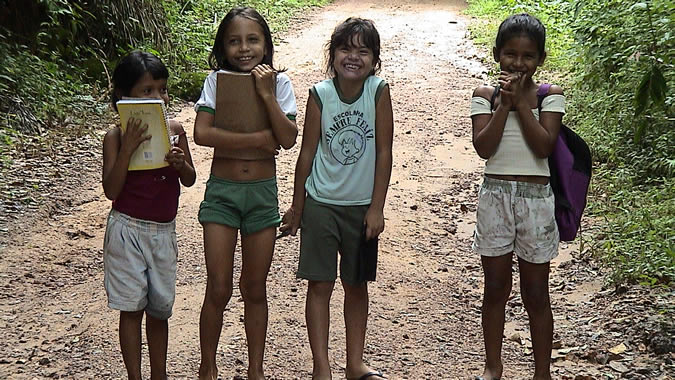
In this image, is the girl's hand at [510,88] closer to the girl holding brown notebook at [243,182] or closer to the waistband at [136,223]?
the girl holding brown notebook at [243,182]

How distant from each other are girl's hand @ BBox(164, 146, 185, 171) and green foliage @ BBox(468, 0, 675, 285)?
2.02m

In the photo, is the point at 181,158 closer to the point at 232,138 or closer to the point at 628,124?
the point at 232,138

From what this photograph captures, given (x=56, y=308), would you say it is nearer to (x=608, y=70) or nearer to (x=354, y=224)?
(x=354, y=224)

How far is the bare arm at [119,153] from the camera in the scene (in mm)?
3525

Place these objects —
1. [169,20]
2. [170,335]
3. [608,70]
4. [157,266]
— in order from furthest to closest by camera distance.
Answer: [169,20], [608,70], [170,335], [157,266]

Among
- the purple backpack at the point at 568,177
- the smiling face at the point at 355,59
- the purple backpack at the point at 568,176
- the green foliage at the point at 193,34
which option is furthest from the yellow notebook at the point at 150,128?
the green foliage at the point at 193,34

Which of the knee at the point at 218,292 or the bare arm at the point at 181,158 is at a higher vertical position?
the bare arm at the point at 181,158

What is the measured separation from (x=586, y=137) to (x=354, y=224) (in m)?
4.89

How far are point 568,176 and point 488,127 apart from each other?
444 millimetres

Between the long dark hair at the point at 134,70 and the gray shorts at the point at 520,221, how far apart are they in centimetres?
159

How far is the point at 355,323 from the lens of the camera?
12.9ft

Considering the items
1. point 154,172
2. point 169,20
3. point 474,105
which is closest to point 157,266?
point 154,172

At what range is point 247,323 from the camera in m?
3.84

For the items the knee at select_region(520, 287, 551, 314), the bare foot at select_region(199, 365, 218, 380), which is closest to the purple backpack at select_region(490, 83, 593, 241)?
the knee at select_region(520, 287, 551, 314)
